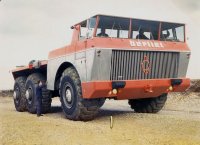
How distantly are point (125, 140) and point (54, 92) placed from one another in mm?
5384

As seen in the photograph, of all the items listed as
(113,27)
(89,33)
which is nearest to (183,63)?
(113,27)

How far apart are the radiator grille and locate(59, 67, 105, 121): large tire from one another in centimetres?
82

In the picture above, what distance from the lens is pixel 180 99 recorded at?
1831 centimetres

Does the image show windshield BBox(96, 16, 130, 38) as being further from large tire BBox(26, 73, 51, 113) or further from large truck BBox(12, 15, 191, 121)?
large tire BBox(26, 73, 51, 113)

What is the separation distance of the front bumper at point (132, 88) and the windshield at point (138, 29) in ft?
3.70

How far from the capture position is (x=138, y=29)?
30.6ft

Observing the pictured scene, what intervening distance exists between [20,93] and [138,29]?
5348mm

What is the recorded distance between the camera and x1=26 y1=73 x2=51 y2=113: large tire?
11.2 meters

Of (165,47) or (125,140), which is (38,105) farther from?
(125,140)

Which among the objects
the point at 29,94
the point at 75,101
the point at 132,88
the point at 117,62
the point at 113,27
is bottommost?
the point at 29,94

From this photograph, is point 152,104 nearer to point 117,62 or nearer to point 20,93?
point 117,62

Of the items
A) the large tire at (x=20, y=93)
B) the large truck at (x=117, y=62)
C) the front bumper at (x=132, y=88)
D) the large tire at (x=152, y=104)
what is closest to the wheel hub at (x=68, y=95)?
the large truck at (x=117, y=62)

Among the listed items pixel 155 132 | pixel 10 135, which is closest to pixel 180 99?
pixel 155 132

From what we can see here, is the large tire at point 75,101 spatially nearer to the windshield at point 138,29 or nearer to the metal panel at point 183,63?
the windshield at point 138,29
